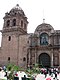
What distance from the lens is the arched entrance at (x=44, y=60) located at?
119ft

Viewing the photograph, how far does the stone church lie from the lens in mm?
36281

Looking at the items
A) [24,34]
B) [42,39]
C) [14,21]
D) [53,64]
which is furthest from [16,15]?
[53,64]

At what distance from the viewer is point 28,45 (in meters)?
37.5

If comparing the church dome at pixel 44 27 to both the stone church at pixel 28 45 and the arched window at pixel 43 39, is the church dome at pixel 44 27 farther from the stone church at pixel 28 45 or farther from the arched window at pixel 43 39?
the arched window at pixel 43 39

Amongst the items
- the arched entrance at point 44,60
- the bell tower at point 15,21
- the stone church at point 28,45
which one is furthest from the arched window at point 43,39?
the bell tower at point 15,21

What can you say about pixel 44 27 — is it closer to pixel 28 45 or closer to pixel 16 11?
pixel 28 45

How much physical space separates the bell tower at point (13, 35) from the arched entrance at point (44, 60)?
396 centimetres

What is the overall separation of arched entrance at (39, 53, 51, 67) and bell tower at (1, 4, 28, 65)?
3.96 meters

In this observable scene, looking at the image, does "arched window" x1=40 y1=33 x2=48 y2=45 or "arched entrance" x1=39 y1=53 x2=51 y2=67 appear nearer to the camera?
"arched entrance" x1=39 y1=53 x2=51 y2=67

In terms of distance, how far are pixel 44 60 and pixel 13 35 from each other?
7706 mm

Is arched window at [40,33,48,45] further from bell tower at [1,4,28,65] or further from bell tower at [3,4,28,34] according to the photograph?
bell tower at [3,4,28,34]

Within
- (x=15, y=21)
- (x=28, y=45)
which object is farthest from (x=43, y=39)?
(x=15, y=21)

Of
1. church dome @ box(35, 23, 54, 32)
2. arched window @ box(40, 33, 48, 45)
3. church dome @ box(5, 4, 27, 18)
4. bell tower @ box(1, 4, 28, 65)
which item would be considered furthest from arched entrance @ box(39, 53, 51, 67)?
church dome @ box(5, 4, 27, 18)

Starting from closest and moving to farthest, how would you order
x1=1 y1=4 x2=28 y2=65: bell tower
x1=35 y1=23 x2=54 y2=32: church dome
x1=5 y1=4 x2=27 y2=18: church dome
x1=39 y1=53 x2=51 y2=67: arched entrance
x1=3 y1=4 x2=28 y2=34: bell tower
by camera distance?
x1=39 y1=53 x2=51 y2=67: arched entrance, x1=1 y1=4 x2=28 y2=65: bell tower, x1=35 y1=23 x2=54 y2=32: church dome, x1=3 y1=4 x2=28 y2=34: bell tower, x1=5 y1=4 x2=27 y2=18: church dome
